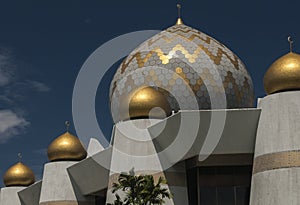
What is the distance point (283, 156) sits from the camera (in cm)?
2148

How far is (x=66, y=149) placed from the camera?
32.3 m

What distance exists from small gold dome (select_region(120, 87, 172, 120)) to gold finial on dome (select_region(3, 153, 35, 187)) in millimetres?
16428

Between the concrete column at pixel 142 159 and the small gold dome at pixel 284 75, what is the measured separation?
5.44m

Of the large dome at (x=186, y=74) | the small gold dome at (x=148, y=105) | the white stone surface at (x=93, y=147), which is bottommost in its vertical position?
the white stone surface at (x=93, y=147)

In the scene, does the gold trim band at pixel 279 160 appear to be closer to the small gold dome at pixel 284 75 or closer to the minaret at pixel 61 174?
the small gold dome at pixel 284 75

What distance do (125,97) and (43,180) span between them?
8457mm

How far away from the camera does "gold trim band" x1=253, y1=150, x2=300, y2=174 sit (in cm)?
2130

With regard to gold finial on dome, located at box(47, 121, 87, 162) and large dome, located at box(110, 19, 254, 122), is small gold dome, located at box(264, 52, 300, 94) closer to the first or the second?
large dome, located at box(110, 19, 254, 122)

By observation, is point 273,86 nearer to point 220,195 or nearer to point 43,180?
point 220,195

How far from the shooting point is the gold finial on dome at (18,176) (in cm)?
3941

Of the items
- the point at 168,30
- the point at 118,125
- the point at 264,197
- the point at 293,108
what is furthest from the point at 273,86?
the point at 168,30

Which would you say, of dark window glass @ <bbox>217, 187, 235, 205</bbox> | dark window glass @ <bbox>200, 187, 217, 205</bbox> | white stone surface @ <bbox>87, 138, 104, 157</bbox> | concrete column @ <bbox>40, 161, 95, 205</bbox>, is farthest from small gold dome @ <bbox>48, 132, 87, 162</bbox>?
dark window glass @ <bbox>217, 187, 235, 205</bbox>

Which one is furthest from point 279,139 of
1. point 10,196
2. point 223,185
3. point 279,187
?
point 10,196

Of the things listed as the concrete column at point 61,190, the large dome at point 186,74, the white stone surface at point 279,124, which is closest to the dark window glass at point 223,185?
the white stone surface at point 279,124
